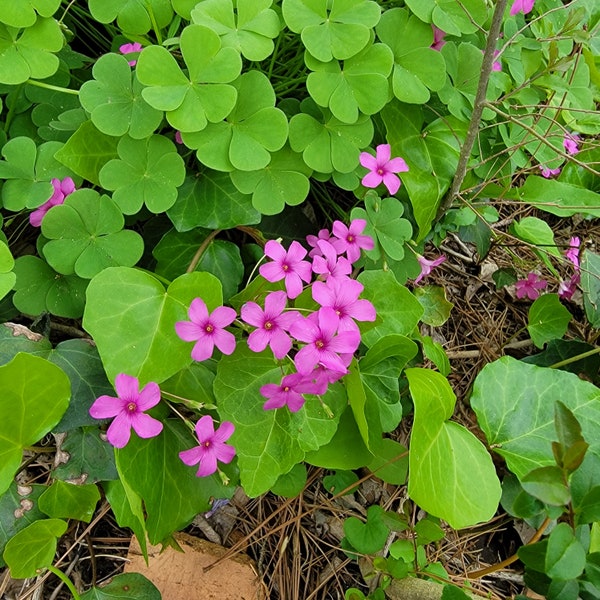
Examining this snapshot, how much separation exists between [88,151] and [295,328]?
589 mm

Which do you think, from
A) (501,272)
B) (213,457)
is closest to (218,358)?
(213,457)

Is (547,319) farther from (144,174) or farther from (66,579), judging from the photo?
(66,579)

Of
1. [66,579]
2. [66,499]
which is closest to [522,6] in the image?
[66,499]

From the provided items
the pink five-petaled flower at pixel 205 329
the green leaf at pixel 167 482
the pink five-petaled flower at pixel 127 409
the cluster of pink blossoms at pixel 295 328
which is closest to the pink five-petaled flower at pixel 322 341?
the cluster of pink blossoms at pixel 295 328

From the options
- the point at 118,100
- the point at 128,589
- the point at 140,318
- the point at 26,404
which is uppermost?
the point at 118,100

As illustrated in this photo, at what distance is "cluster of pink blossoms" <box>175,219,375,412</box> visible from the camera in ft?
A: 3.05

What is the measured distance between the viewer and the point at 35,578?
47.6 inches

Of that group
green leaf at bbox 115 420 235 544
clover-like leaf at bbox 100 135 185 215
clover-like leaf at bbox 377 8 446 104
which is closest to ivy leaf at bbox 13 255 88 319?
clover-like leaf at bbox 100 135 185 215

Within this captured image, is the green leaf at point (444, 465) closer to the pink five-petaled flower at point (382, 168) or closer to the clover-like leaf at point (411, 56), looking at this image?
the pink five-petaled flower at point (382, 168)

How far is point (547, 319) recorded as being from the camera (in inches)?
61.4

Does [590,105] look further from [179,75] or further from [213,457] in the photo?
[213,457]

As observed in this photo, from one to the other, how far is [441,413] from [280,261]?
43 cm

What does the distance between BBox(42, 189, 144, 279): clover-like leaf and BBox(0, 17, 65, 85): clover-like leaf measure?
26 centimetres

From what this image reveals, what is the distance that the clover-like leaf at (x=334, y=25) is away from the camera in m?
Result: 1.14
